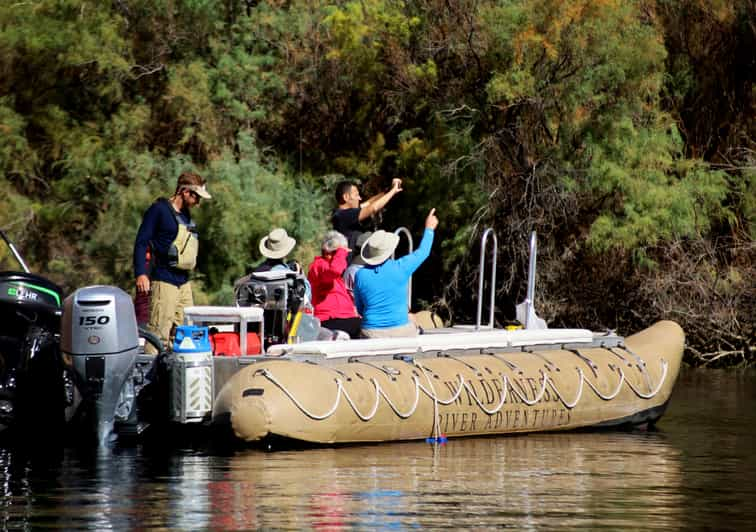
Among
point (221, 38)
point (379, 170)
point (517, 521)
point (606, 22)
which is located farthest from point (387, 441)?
point (221, 38)

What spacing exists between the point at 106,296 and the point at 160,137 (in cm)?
1260

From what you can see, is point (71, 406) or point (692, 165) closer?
point (71, 406)

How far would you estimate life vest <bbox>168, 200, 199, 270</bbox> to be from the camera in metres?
11.8

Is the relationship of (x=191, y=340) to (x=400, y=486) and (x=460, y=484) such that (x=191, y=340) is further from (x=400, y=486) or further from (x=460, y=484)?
(x=460, y=484)

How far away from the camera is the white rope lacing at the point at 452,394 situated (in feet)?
35.0

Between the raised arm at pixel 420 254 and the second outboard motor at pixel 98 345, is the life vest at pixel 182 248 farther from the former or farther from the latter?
the raised arm at pixel 420 254

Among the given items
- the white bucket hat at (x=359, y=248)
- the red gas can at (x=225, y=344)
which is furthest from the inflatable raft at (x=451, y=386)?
the white bucket hat at (x=359, y=248)

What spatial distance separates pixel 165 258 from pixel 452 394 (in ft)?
7.55

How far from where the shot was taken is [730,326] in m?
18.6

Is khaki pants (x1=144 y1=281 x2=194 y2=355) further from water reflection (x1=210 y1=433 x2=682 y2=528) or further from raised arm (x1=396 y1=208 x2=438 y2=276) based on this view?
raised arm (x1=396 y1=208 x2=438 y2=276)

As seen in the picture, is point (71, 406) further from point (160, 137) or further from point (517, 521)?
point (160, 137)

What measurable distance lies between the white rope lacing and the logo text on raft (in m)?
1.78

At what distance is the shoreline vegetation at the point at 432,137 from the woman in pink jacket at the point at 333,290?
24.1ft

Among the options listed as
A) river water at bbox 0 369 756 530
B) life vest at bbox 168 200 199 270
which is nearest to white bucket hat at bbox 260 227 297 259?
life vest at bbox 168 200 199 270
